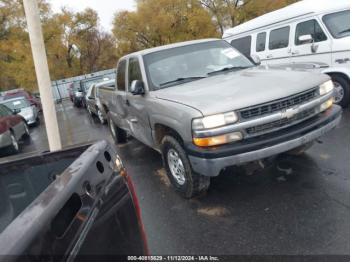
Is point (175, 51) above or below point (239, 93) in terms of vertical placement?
above

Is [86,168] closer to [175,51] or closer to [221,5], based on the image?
[175,51]

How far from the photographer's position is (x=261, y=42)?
834 centimetres

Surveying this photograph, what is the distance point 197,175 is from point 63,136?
25.5 feet

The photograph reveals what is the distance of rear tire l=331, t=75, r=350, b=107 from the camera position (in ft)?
20.9

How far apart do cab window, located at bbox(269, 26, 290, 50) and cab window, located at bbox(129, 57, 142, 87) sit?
14.3ft

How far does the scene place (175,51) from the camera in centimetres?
460

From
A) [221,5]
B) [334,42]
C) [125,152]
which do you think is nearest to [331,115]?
[334,42]

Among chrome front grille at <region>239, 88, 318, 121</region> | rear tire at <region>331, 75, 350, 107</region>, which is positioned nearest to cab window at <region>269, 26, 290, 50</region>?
rear tire at <region>331, 75, 350, 107</region>

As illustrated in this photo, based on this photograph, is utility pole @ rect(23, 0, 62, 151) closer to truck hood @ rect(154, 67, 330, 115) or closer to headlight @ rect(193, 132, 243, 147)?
truck hood @ rect(154, 67, 330, 115)

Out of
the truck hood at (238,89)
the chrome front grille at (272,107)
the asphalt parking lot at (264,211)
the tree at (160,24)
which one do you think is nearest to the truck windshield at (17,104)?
the asphalt parking lot at (264,211)

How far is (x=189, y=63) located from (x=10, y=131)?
6.12 m

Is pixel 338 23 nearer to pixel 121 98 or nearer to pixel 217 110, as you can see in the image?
pixel 121 98

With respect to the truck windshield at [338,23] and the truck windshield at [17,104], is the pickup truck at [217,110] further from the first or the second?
the truck windshield at [17,104]

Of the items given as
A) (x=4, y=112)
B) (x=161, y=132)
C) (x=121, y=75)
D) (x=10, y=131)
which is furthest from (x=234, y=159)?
(x=4, y=112)
